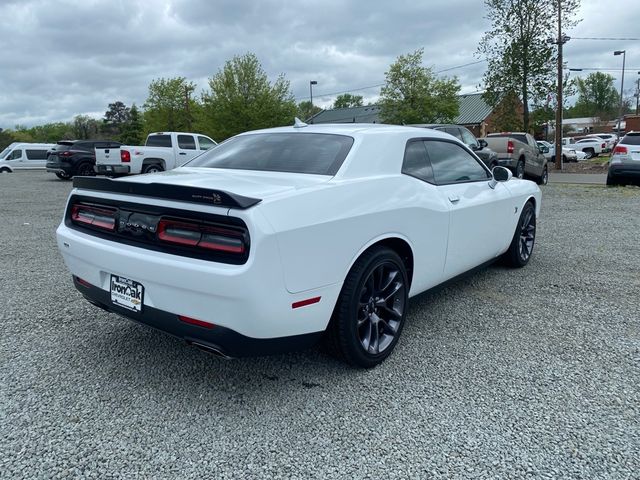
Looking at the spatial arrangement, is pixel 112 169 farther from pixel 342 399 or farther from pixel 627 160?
pixel 627 160

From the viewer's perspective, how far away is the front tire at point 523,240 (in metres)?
5.02

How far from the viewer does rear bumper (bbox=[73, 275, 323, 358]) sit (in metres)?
2.35

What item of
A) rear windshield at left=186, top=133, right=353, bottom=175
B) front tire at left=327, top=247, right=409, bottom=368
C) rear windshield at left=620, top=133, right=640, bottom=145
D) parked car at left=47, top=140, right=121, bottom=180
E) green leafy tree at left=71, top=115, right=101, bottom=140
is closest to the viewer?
front tire at left=327, top=247, right=409, bottom=368

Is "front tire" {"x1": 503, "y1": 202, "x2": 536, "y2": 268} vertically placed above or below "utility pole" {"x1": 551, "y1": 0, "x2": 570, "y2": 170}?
below

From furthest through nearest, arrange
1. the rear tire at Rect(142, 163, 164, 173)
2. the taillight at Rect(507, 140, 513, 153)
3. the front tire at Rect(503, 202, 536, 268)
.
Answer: the rear tire at Rect(142, 163, 164, 173)
the taillight at Rect(507, 140, 513, 153)
the front tire at Rect(503, 202, 536, 268)

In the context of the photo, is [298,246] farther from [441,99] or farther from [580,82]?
[580,82]

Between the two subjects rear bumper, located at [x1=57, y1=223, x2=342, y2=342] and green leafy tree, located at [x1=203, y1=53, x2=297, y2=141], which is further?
green leafy tree, located at [x1=203, y1=53, x2=297, y2=141]

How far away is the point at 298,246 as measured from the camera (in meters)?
2.36

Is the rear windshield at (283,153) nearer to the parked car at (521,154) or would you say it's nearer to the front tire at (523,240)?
the front tire at (523,240)

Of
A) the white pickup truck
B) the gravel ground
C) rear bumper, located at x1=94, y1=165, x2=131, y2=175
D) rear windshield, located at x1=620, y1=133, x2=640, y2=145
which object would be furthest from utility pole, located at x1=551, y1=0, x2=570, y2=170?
the gravel ground

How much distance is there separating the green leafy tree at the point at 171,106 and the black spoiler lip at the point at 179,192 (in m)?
36.8

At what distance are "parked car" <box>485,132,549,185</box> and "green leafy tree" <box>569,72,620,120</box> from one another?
82.9 meters

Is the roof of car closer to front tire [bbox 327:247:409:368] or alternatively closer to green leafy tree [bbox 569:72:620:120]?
front tire [bbox 327:247:409:368]

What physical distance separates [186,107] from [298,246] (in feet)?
127
